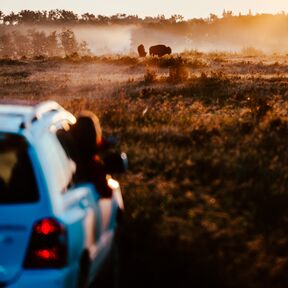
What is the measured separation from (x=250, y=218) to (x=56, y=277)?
4384 millimetres

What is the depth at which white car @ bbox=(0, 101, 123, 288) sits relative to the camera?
4.15 meters

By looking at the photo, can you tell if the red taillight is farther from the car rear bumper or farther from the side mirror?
the side mirror

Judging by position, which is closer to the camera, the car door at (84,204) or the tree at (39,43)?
the car door at (84,204)

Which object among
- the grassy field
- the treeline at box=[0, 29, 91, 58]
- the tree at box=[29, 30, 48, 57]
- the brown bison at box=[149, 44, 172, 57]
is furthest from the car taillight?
the tree at box=[29, 30, 48, 57]

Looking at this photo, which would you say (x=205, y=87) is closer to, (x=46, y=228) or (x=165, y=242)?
(x=165, y=242)

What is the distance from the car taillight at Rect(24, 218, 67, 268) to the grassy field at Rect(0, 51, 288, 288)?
8.77 feet

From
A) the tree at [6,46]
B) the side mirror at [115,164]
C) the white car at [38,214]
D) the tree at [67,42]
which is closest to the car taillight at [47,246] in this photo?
the white car at [38,214]

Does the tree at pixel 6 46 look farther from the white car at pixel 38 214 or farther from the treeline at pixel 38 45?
the white car at pixel 38 214

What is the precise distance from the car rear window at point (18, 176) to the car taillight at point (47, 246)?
0.51 ft

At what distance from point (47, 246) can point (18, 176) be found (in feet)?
1.33

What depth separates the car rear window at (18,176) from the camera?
4.24 metres

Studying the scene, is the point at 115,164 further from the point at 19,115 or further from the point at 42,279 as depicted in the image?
the point at 42,279

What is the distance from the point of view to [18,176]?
433cm

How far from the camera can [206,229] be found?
785 cm
